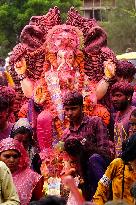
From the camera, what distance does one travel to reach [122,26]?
4584 centimetres

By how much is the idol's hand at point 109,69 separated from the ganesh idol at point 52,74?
7.9 inches

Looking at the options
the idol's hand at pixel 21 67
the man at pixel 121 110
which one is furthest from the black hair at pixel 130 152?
the idol's hand at pixel 21 67

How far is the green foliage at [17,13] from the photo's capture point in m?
42.5

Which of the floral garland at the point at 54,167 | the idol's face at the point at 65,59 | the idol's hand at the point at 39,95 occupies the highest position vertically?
the idol's face at the point at 65,59

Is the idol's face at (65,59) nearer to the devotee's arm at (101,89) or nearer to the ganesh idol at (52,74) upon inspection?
the ganesh idol at (52,74)

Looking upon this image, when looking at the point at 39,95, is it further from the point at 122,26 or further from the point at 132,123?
the point at 122,26

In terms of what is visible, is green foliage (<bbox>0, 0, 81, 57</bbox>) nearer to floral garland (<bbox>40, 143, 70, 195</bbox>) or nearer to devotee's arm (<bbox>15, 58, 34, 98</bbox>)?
devotee's arm (<bbox>15, 58, 34, 98</bbox>)

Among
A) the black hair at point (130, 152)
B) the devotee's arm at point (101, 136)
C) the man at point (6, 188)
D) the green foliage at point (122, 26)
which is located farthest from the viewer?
the green foliage at point (122, 26)

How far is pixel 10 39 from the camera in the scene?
1743 inches

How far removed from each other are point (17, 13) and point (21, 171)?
118 feet

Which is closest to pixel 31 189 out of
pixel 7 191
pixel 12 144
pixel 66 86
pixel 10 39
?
pixel 12 144

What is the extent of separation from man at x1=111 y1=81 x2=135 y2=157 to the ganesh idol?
892 mm

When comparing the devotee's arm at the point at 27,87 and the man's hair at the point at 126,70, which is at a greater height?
the man's hair at the point at 126,70

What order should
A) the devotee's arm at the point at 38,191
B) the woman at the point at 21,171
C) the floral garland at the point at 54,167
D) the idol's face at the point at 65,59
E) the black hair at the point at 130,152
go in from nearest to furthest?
the black hair at the point at 130,152 → the woman at the point at 21,171 → the devotee's arm at the point at 38,191 → the floral garland at the point at 54,167 → the idol's face at the point at 65,59
